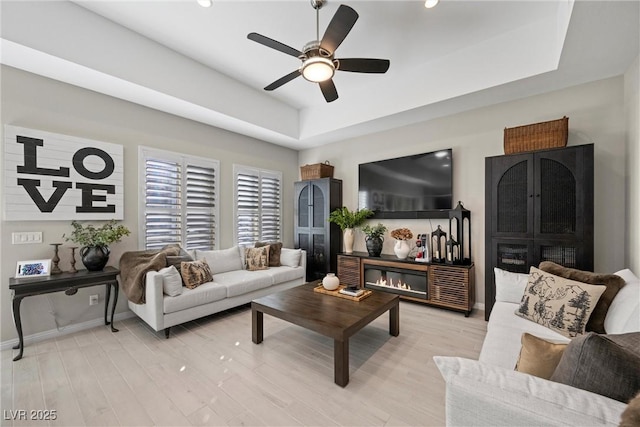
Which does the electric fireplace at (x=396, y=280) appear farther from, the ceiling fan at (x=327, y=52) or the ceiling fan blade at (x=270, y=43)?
the ceiling fan blade at (x=270, y=43)

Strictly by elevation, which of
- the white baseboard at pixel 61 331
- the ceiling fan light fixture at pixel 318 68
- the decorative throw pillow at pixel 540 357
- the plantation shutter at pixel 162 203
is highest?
the ceiling fan light fixture at pixel 318 68

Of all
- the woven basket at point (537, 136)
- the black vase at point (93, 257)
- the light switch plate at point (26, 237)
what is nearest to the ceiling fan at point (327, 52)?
the woven basket at point (537, 136)

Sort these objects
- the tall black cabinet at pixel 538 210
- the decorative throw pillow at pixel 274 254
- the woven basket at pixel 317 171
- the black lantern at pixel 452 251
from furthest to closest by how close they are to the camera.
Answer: the woven basket at pixel 317 171 → the decorative throw pillow at pixel 274 254 → the black lantern at pixel 452 251 → the tall black cabinet at pixel 538 210

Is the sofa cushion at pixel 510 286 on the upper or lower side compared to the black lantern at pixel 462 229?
lower

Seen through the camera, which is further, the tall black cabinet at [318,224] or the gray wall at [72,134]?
the tall black cabinet at [318,224]

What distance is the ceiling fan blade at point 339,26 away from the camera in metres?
1.92

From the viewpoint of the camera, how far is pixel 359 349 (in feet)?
8.25

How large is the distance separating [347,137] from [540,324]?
3836 mm

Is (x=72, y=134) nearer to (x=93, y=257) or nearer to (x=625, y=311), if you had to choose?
(x=93, y=257)

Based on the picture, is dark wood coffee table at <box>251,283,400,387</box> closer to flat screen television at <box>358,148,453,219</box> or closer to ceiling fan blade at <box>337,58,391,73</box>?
flat screen television at <box>358,148,453,219</box>

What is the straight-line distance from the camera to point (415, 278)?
3.80 meters

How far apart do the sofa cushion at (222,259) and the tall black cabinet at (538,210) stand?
3377mm

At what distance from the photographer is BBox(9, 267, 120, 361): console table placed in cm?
239

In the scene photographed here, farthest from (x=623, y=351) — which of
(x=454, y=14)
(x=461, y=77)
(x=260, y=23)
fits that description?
(x=260, y=23)
